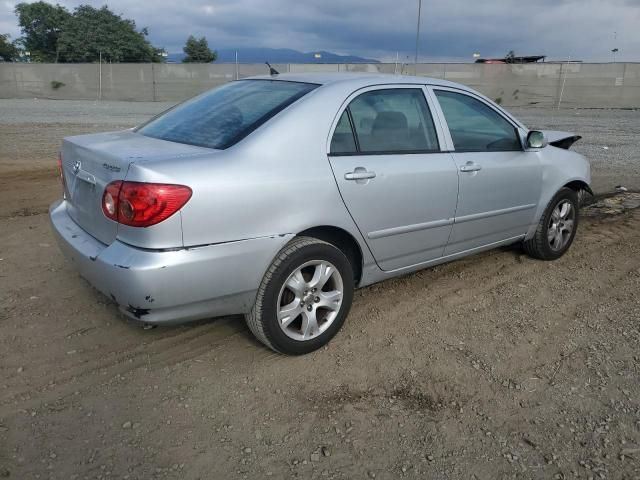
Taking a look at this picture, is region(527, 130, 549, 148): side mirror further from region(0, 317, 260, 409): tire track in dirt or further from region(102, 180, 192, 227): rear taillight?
region(102, 180, 192, 227): rear taillight

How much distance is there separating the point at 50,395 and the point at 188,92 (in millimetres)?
29750

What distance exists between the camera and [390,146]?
3723 mm

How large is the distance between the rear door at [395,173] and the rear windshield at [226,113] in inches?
16.8

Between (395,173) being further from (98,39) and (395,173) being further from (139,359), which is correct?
(98,39)

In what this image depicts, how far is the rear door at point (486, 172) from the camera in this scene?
412cm

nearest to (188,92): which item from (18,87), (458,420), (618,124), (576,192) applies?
(18,87)

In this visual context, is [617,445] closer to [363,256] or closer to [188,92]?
[363,256]

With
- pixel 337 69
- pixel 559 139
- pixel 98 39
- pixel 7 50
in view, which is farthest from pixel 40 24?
pixel 559 139

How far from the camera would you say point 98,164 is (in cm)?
311

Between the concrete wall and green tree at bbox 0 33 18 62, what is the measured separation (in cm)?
4132

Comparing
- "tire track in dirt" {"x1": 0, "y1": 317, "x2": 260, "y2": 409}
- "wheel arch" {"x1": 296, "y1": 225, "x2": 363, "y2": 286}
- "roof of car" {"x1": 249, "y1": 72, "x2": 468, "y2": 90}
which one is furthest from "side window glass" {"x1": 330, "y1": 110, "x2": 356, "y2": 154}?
"tire track in dirt" {"x1": 0, "y1": 317, "x2": 260, "y2": 409}

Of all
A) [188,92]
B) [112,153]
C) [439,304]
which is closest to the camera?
[112,153]

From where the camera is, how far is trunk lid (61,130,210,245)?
298 cm

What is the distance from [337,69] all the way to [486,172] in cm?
2705
